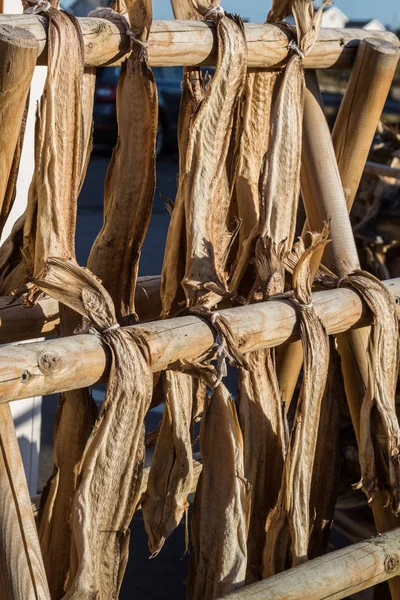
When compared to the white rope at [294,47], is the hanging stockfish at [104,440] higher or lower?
lower

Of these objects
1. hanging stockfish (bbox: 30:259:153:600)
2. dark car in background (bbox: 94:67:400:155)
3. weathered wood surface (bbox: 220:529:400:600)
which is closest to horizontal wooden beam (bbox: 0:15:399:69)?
hanging stockfish (bbox: 30:259:153:600)

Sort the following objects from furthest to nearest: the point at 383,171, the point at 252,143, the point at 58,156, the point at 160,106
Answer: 1. the point at 160,106
2. the point at 383,171
3. the point at 252,143
4. the point at 58,156

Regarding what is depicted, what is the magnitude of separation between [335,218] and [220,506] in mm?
538

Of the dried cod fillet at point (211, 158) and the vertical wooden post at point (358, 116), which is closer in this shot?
the dried cod fillet at point (211, 158)

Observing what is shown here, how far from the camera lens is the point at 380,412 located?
137 cm

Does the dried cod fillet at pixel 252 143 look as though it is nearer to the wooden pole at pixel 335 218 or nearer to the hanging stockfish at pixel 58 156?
the wooden pole at pixel 335 218

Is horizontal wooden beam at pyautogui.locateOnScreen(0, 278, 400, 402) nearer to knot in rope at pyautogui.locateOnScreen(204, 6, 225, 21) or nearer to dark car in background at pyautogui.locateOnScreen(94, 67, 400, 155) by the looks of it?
knot in rope at pyautogui.locateOnScreen(204, 6, 225, 21)

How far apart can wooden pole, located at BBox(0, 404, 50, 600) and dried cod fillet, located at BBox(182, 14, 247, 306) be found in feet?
1.22

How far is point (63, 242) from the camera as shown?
3.84 feet

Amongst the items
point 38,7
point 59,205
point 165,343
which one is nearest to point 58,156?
point 59,205

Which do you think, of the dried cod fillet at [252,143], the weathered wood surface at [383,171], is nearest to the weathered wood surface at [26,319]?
the dried cod fillet at [252,143]

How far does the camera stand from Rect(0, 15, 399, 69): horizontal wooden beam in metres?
1.16

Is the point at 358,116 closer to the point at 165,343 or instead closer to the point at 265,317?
the point at 265,317

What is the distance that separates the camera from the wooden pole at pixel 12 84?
1036 mm
